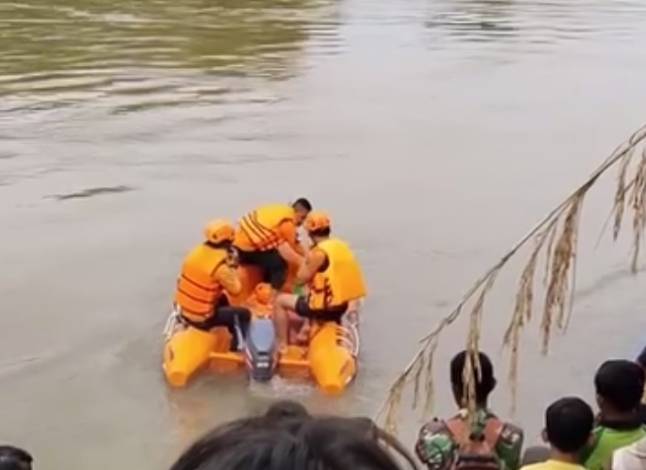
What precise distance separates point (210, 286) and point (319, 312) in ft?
2.02

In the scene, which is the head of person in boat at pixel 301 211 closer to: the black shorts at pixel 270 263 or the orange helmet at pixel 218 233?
the black shorts at pixel 270 263

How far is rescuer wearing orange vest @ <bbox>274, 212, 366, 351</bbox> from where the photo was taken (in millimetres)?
7207

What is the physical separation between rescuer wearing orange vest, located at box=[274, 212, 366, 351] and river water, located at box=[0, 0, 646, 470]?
0.41 m

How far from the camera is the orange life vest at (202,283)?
7.26 meters

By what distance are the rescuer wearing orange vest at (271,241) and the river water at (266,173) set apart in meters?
0.76

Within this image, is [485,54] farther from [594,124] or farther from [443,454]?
[443,454]

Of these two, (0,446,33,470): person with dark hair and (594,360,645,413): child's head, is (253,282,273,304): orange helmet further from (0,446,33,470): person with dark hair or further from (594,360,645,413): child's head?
(0,446,33,470): person with dark hair

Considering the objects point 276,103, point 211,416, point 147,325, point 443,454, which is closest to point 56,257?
point 147,325

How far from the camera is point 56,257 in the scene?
9.90 metres

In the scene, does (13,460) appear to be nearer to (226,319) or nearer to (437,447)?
(437,447)

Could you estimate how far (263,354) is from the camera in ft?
23.3

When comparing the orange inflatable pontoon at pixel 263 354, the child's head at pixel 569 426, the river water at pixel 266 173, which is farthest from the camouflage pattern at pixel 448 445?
the orange inflatable pontoon at pixel 263 354

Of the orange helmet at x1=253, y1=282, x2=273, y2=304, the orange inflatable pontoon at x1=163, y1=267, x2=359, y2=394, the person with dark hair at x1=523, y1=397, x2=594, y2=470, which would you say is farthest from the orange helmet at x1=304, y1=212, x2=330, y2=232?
the person with dark hair at x1=523, y1=397, x2=594, y2=470

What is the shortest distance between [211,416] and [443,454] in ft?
9.90
